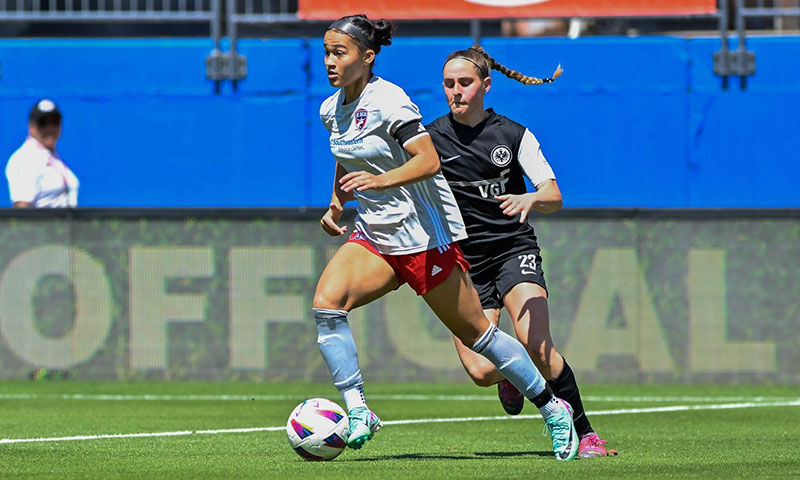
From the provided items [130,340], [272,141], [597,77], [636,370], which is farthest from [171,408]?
[597,77]

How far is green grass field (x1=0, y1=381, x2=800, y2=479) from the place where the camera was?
20.6ft

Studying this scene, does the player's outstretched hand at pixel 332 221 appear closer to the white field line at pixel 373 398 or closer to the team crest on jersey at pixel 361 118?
the team crest on jersey at pixel 361 118

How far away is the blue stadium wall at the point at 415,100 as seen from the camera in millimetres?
14898

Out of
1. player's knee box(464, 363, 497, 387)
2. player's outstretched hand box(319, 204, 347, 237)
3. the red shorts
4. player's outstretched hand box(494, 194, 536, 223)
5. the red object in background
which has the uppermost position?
the red object in background

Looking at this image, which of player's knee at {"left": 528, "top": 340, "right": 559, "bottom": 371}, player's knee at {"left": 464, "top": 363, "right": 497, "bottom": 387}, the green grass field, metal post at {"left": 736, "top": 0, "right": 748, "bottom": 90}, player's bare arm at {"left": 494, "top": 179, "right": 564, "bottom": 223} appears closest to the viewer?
the green grass field

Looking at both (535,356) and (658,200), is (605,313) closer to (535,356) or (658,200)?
(658,200)

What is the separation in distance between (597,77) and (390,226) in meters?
8.90

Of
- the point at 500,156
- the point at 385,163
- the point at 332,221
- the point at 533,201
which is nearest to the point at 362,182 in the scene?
the point at 385,163

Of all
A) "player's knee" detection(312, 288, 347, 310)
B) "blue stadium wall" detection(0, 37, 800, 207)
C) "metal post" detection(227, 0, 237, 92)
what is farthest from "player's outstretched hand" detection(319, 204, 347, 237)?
"metal post" detection(227, 0, 237, 92)

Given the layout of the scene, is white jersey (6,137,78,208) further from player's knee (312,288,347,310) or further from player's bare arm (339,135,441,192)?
player's bare arm (339,135,441,192)

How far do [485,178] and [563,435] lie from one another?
1450 millimetres

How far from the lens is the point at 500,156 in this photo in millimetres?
7414

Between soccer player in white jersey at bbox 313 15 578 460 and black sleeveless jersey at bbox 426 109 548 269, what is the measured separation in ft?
2.56

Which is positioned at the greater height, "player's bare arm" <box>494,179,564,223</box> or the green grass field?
"player's bare arm" <box>494,179,564,223</box>
